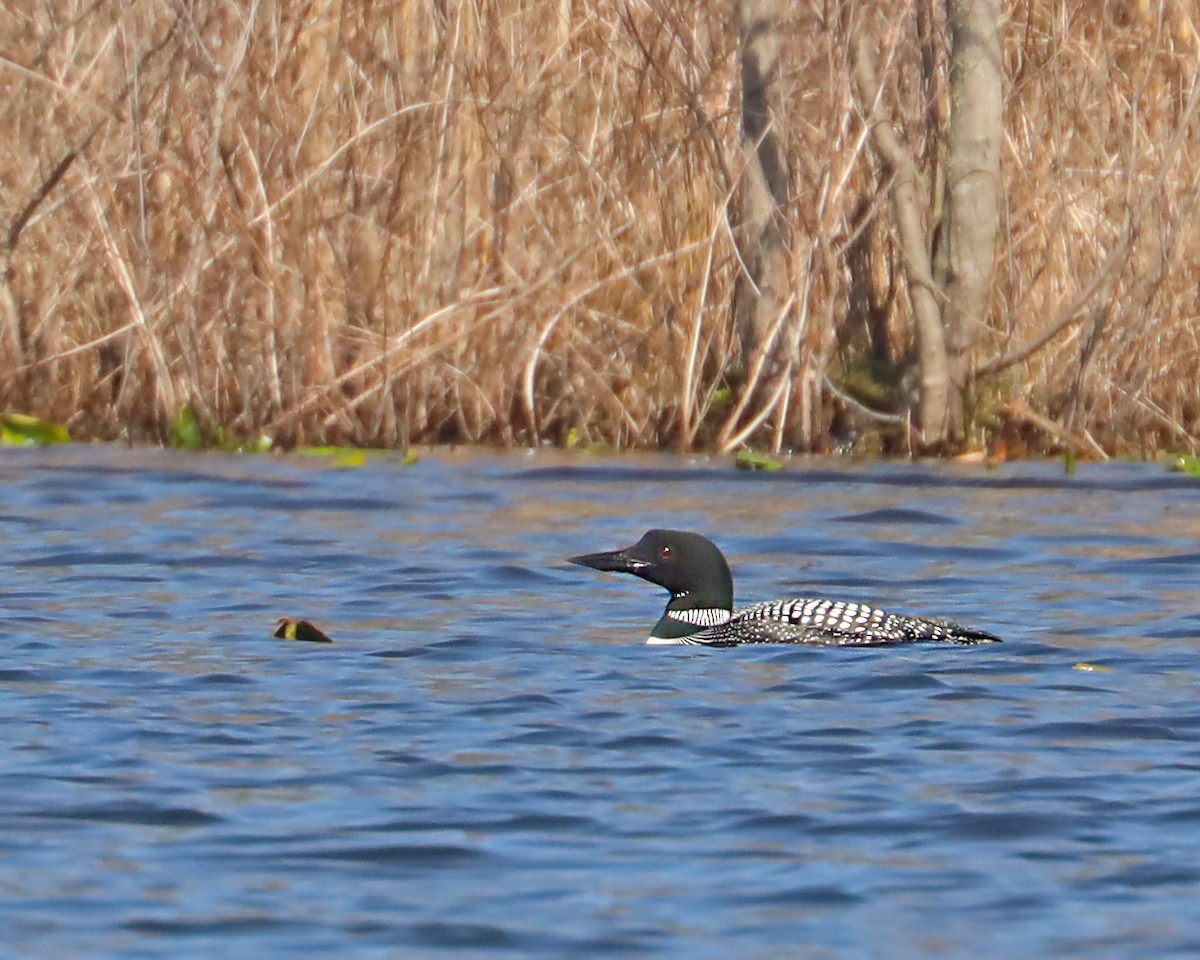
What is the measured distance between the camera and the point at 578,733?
17.7 feet

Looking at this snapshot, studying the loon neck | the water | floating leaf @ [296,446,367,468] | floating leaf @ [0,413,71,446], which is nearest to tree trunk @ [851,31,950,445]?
the water

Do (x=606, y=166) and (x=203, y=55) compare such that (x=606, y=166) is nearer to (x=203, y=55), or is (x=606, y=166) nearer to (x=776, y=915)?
(x=203, y=55)

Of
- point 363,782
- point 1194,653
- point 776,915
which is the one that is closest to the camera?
point 776,915

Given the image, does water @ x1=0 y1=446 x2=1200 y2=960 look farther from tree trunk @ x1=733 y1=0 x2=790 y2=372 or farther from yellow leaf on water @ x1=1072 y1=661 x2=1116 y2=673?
tree trunk @ x1=733 y1=0 x2=790 y2=372

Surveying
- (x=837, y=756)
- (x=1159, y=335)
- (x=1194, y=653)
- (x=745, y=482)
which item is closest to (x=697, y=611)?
(x=1194, y=653)

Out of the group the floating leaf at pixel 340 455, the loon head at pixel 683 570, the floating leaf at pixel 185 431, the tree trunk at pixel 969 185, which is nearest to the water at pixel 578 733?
the loon head at pixel 683 570

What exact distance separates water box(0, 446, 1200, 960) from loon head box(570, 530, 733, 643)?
161 millimetres

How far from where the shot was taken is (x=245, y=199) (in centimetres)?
996

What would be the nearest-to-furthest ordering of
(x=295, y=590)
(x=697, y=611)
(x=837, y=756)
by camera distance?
(x=837, y=756), (x=697, y=611), (x=295, y=590)

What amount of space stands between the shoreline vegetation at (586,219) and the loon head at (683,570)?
276 centimetres

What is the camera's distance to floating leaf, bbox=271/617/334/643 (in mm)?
6541

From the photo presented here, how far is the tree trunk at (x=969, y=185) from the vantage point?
987 cm

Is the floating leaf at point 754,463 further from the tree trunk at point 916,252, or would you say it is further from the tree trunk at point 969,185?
the tree trunk at point 969,185

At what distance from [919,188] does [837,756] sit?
5400mm
